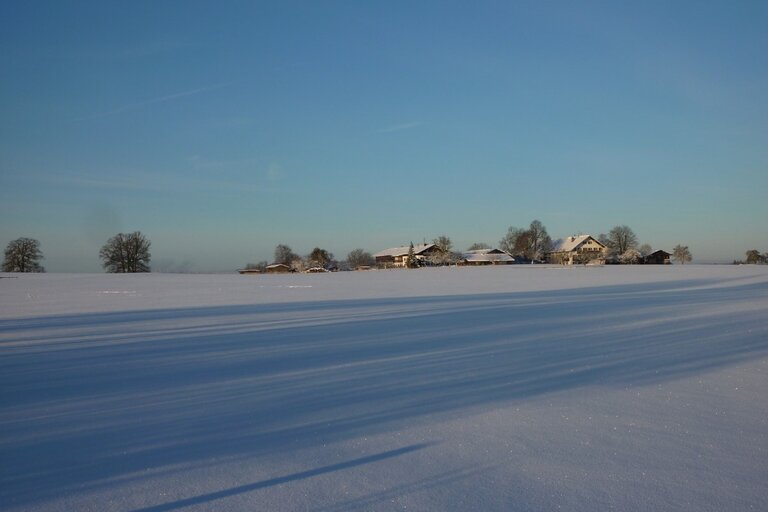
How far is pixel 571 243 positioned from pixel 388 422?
123 metres

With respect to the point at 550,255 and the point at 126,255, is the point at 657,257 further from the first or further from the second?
the point at 126,255

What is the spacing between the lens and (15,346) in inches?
396

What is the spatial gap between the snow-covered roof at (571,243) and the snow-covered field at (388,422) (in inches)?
4399

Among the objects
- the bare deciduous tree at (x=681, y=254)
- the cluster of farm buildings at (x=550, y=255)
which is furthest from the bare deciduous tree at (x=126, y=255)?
the bare deciduous tree at (x=681, y=254)

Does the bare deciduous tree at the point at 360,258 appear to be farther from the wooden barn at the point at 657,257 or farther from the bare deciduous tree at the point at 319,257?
the wooden barn at the point at 657,257

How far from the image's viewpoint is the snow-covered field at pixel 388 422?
12.1ft

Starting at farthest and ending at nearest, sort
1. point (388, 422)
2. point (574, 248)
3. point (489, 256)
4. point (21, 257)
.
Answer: point (574, 248) < point (489, 256) < point (21, 257) < point (388, 422)

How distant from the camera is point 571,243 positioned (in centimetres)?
11888

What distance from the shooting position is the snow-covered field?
12.1ft

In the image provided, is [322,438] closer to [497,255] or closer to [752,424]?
[752,424]

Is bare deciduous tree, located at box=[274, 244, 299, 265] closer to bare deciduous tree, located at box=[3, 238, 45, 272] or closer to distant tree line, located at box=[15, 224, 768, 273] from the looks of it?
distant tree line, located at box=[15, 224, 768, 273]

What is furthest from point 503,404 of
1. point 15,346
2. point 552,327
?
point 15,346

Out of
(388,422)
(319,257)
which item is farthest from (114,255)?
(388,422)

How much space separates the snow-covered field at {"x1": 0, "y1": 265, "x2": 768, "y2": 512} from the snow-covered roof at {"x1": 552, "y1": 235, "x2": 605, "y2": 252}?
112 m
